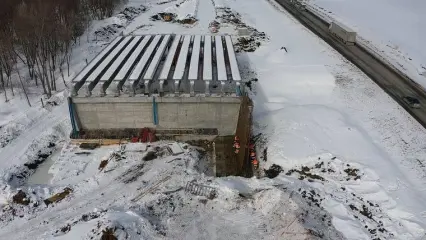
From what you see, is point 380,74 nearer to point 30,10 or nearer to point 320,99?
point 320,99

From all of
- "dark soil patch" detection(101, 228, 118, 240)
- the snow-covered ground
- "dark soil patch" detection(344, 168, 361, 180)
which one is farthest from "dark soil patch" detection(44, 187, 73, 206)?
the snow-covered ground

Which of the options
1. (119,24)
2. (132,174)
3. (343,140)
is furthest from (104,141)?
(119,24)

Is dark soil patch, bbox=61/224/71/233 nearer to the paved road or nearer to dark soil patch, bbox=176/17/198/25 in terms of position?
the paved road

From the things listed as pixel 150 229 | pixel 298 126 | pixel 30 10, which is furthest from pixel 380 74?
pixel 30 10

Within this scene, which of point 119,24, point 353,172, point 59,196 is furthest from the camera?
point 119,24

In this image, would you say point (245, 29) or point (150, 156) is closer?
point (150, 156)

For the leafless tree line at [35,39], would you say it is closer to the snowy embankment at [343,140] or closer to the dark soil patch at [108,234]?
the snowy embankment at [343,140]

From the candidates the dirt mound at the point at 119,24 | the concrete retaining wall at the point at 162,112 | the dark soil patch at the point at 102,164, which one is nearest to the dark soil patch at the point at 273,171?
the concrete retaining wall at the point at 162,112

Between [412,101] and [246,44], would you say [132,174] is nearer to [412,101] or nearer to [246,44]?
[412,101]
